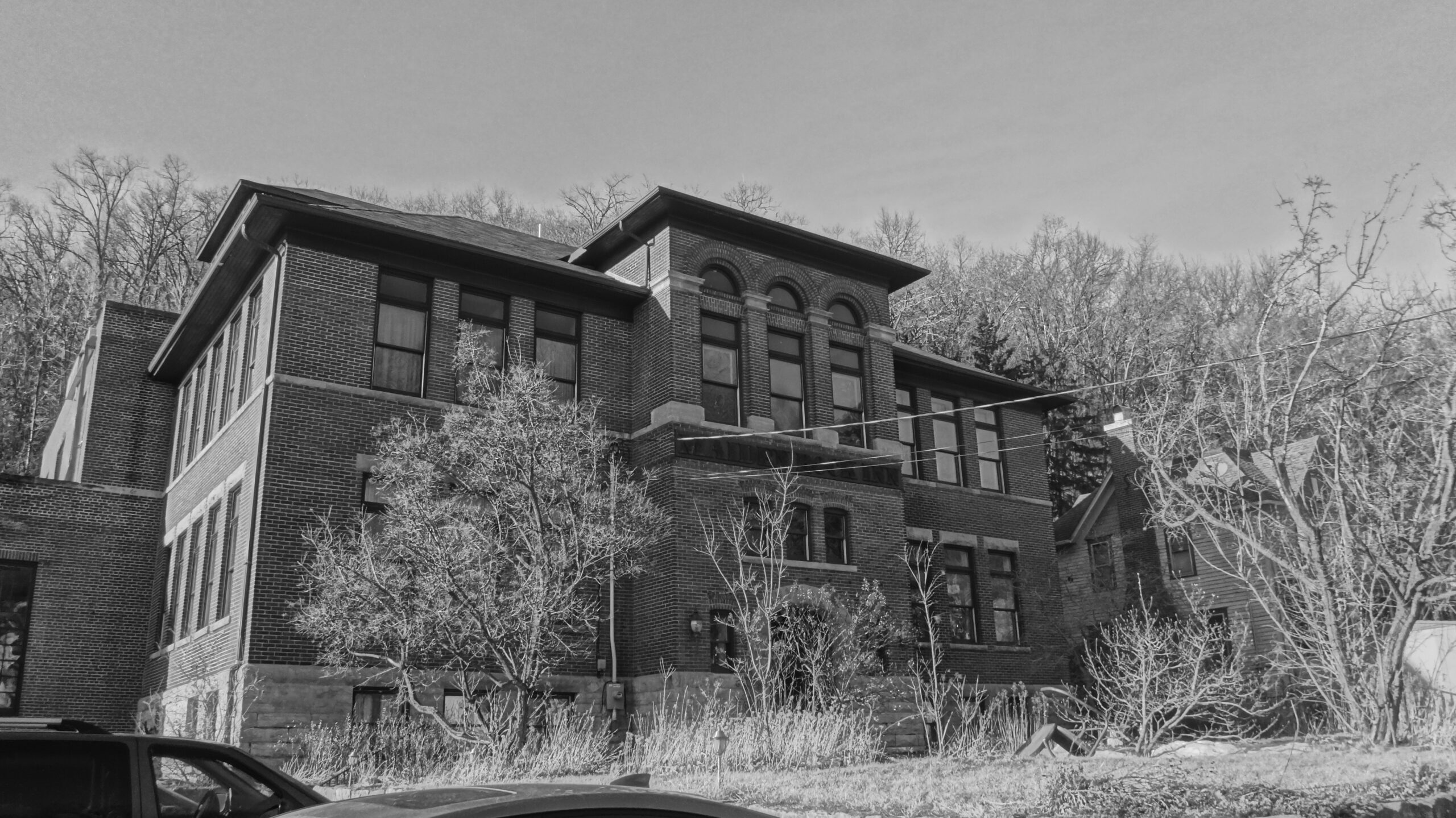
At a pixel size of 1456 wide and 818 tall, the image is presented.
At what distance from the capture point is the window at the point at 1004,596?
27438 mm

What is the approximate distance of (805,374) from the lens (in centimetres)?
2381

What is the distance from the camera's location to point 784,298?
24.2m

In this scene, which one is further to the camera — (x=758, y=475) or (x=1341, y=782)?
(x=758, y=475)

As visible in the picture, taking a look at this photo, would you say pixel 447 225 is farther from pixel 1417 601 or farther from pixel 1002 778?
pixel 1417 601

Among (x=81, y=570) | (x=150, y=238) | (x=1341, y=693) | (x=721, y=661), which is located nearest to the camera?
(x=1341, y=693)

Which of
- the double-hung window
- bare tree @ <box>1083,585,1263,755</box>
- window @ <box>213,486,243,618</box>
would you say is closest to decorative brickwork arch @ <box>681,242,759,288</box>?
window @ <box>213,486,243,618</box>

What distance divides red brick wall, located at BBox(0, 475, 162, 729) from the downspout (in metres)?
7.28

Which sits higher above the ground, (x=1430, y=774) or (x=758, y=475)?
(x=758, y=475)

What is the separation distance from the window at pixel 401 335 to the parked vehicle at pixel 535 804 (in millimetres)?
17127

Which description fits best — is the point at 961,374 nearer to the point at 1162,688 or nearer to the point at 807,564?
the point at 807,564

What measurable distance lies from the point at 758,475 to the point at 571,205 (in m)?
27.2

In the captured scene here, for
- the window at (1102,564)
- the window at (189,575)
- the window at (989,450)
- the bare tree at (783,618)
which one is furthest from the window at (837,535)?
the window at (1102,564)

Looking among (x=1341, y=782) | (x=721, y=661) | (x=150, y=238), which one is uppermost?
(x=150, y=238)

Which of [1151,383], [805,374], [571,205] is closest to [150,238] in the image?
[571,205]
